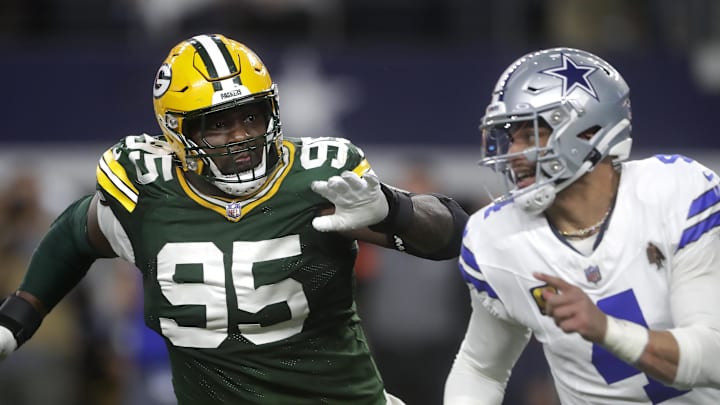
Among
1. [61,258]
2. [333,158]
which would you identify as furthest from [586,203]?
[61,258]

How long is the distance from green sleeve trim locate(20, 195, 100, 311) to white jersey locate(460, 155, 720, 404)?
4.24 feet

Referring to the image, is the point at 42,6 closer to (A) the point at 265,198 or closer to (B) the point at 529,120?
(A) the point at 265,198

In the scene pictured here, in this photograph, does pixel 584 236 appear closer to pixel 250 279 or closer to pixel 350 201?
pixel 350 201

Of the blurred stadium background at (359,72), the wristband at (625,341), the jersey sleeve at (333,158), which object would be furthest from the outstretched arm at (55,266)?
the blurred stadium background at (359,72)

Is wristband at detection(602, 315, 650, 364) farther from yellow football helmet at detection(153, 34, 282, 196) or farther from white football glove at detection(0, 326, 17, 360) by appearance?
white football glove at detection(0, 326, 17, 360)

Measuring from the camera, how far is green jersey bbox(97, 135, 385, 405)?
3545mm

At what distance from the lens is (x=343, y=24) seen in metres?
8.34

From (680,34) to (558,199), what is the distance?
5.17 meters

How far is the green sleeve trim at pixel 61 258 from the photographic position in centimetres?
388

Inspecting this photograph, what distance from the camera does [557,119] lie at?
3123 mm

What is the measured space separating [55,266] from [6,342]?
0.94 ft

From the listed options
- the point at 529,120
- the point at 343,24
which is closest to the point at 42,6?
the point at 343,24

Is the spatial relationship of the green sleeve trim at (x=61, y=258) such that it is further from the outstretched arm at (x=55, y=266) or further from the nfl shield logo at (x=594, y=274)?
the nfl shield logo at (x=594, y=274)

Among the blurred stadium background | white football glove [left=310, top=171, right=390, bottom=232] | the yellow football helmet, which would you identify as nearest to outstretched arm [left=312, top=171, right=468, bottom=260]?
white football glove [left=310, top=171, right=390, bottom=232]
